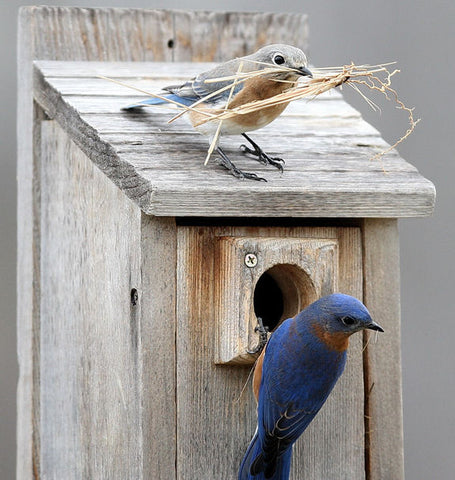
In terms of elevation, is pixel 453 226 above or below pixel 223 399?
above

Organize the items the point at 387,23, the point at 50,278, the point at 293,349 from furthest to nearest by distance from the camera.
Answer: the point at 387,23 < the point at 50,278 < the point at 293,349

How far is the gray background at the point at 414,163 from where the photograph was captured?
5277 millimetres

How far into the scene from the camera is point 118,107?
148 inches

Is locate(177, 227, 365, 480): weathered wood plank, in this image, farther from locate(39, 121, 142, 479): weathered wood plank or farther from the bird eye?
the bird eye

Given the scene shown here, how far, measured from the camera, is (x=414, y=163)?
18.1 ft

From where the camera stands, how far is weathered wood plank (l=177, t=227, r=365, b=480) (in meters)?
3.30

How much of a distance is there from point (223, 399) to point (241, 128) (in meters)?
0.71

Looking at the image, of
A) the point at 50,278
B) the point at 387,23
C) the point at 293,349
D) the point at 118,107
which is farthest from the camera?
the point at 387,23

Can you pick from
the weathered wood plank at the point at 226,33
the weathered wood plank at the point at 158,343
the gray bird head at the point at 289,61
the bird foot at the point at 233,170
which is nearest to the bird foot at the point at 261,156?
the bird foot at the point at 233,170

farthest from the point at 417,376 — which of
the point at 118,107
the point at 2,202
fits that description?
the point at 118,107

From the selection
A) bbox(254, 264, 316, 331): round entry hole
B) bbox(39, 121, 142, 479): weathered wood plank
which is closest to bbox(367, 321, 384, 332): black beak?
bbox(254, 264, 316, 331): round entry hole

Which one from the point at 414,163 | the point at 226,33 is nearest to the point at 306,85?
the point at 226,33

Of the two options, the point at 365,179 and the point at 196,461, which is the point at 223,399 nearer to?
the point at 196,461

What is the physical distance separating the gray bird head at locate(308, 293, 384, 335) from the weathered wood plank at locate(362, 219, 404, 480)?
30 cm
